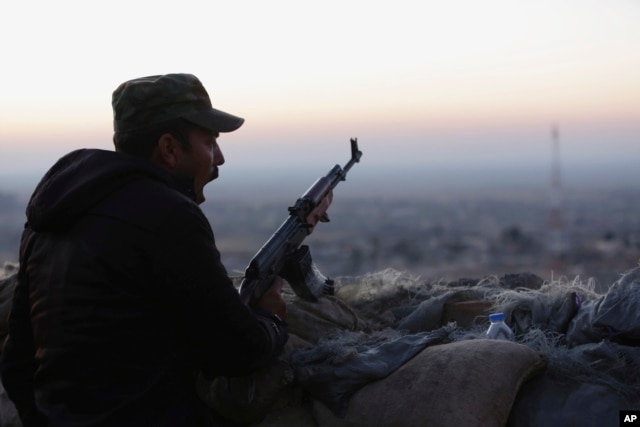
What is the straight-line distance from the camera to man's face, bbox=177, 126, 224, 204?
280 centimetres

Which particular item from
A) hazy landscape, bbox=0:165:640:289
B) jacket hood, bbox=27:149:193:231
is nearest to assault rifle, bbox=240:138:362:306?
jacket hood, bbox=27:149:193:231

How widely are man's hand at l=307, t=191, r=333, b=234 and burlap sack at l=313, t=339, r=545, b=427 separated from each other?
935 mm

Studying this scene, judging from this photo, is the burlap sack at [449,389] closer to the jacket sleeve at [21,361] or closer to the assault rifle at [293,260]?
the assault rifle at [293,260]

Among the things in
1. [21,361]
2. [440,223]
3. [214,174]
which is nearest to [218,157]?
[214,174]

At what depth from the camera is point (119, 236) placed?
8.15ft

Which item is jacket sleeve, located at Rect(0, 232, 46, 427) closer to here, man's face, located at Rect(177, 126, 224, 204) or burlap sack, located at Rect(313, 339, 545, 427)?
man's face, located at Rect(177, 126, 224, 204)

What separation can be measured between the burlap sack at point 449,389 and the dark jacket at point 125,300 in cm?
59

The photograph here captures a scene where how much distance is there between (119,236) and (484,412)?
1356 millimetres

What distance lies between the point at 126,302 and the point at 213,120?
2.29ft

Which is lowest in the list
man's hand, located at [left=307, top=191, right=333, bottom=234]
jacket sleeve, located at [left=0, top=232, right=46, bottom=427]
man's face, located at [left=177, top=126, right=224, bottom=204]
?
jacket sleeve, located at [left=0, top=232, right=46, bottom=427]

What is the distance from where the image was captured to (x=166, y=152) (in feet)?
9.09

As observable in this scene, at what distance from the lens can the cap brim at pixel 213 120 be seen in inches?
110

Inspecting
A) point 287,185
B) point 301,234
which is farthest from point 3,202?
point 287,185

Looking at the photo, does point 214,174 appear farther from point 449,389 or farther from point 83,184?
point 449,389
